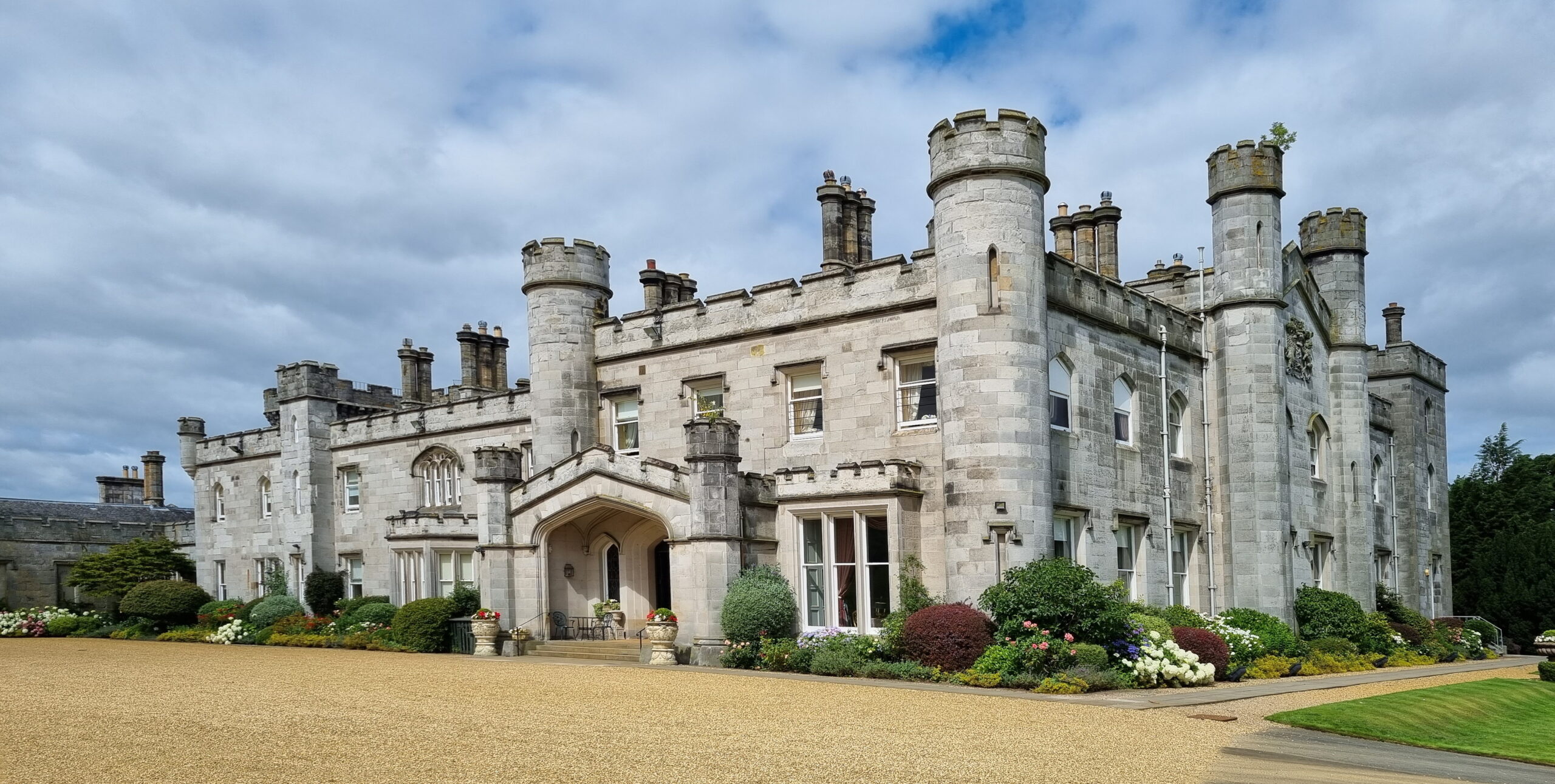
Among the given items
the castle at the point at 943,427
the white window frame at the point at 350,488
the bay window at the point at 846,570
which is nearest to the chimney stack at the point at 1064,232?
the castle at the point at 943,427

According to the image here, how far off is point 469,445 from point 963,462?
684 inches

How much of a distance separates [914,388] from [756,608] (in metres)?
5.22

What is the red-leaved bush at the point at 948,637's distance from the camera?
1822 centimetres

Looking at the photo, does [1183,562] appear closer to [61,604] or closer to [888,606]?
[888,606]

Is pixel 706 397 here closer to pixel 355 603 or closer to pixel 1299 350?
pixel 355 603

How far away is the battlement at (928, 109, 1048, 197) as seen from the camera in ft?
66.9

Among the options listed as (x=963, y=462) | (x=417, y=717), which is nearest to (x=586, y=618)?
(x=963, y=462)

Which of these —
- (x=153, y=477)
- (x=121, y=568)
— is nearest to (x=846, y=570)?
(x=121, y=568)

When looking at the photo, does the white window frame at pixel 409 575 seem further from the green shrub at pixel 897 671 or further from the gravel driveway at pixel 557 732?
the green shrub at pixel 897 671

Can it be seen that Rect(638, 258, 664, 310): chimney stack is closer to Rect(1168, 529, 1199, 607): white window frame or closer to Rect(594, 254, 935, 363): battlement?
Rect(594, 254, 935, 363): battlement

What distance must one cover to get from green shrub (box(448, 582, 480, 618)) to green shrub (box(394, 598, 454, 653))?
0.14m

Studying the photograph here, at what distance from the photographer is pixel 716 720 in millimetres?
12758

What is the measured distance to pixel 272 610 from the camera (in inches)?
1255

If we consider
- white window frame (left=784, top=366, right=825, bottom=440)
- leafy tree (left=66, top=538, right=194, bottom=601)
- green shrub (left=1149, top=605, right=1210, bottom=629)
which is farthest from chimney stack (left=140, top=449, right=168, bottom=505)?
green shrub (left=1149, top=605, right=1210, bottom=629)
